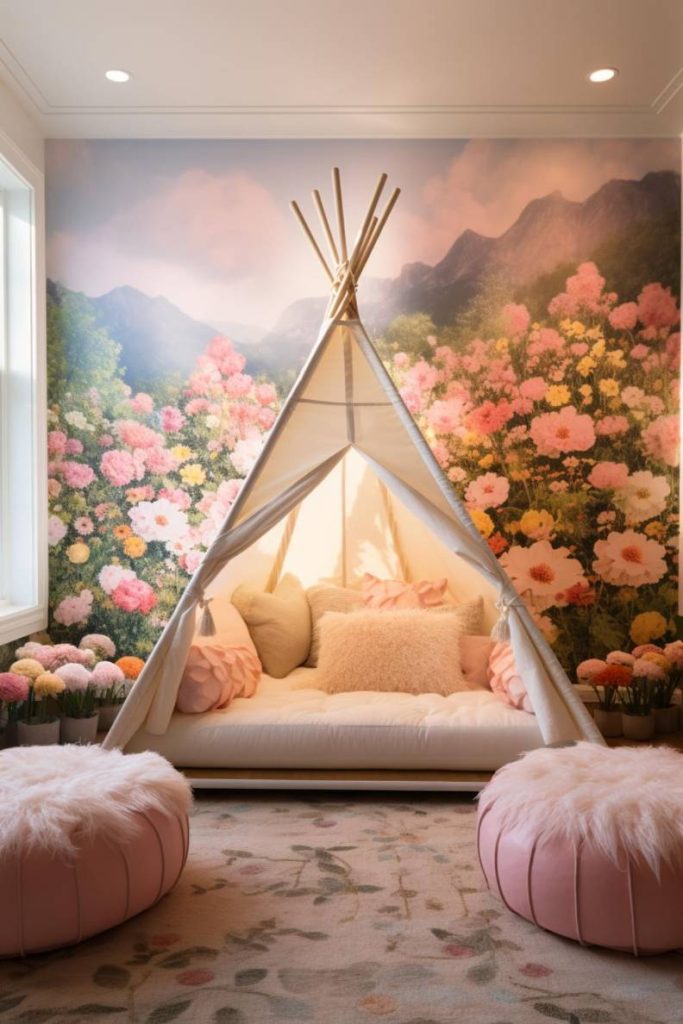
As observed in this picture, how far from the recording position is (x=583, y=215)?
4188 mm

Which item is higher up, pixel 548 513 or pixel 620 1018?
pixel 548 513

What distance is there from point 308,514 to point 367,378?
84cm

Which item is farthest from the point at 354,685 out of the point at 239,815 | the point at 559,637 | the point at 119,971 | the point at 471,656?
the point at 119,971

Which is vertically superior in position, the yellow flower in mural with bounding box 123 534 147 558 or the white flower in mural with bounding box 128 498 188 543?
the white flower in mural with bounding box 128 498 188 543

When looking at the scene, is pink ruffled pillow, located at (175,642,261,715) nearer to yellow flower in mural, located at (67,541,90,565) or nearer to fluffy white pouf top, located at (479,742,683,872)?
A: yellow flower in mural, located at (67,541,90,565)

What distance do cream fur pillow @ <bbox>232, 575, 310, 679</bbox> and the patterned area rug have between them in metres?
1.20

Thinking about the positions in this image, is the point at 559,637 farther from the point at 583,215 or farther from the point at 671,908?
the point at 671,908

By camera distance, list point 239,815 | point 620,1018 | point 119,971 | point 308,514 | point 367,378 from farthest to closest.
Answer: point 308,514 < point 367,378 < point 239,815 < point 119,971 < point 620,1018

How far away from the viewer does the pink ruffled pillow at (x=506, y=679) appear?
10.9ft

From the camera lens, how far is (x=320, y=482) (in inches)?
138

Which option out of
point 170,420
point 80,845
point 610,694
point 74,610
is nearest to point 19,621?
point 74,610

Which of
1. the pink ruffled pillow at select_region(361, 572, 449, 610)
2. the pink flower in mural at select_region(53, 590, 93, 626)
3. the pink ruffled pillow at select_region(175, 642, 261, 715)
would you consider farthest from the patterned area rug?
the pink flower in mural at select_region(53, 590, 93, 626)

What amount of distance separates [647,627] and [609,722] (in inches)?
20.4

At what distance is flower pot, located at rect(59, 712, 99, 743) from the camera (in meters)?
3.60
